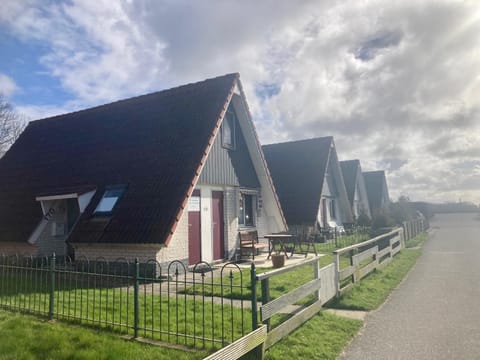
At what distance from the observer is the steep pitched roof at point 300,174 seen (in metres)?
22.6

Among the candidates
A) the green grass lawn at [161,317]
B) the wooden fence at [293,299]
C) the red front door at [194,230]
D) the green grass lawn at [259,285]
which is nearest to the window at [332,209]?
the wooden fence at [293,299]

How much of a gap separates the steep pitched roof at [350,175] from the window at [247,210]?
51.4 feet

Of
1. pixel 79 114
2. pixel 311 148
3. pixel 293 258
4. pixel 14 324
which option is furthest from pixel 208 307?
pixel 311 148

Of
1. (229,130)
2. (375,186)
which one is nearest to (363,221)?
(375,186)

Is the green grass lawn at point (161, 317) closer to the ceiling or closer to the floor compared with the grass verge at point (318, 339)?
closer to the ceiling

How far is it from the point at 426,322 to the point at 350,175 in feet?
85.1

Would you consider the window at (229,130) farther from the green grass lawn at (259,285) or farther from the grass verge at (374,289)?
the grass verge at (374,289)

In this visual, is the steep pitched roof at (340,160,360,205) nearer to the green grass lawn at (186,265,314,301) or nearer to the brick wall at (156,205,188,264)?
the green grass lawn at (186,265,314,301)

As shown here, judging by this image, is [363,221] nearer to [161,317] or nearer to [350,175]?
[350,175]

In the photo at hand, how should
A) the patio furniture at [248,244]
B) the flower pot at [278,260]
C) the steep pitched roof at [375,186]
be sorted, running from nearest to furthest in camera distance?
the flower pot at [278,260], the patio furniture at [248,244], the steep pitched roof at [375,186]

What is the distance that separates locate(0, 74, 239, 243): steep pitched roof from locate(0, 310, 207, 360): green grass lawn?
428 centimetres

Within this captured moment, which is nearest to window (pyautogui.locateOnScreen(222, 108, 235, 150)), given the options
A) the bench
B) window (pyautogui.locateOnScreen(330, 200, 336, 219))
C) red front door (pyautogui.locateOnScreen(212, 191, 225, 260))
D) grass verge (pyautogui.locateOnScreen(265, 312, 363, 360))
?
red front door (pyautogui.locateOnScreen(212, 191, 225, 260))

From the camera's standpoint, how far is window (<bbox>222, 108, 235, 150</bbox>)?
48.7 ft

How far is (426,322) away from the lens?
22.5ft
